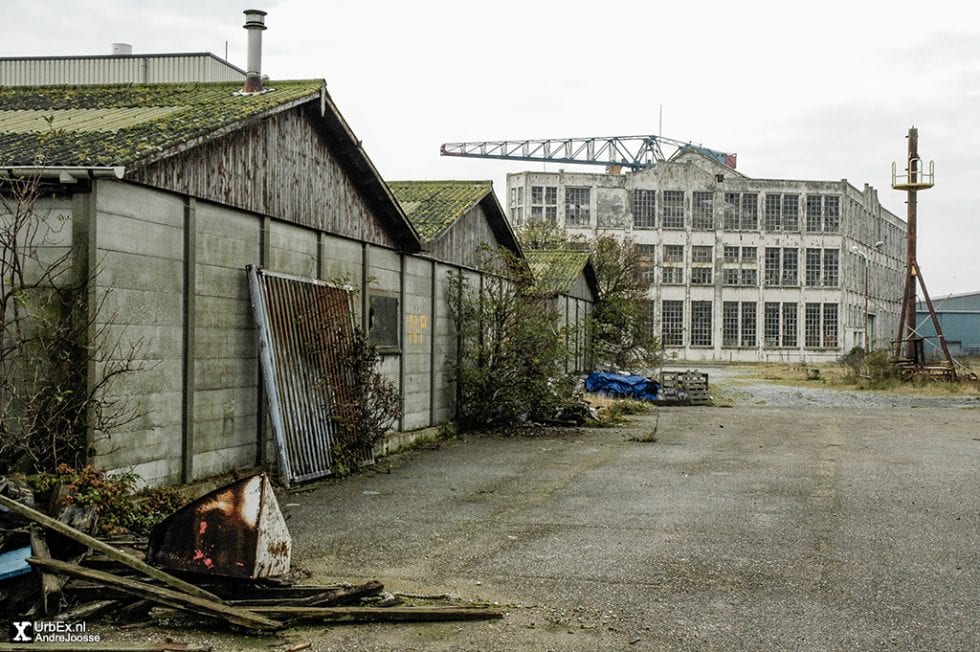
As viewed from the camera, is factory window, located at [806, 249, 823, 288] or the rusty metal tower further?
factory window, located at [806, 249, 823, 288]

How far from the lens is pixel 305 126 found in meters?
12.5

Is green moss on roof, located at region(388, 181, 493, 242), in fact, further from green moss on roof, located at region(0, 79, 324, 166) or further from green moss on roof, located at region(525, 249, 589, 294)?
green moss on roof, located at region(525, 249, 589, 294)

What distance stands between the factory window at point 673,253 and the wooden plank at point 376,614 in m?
63.8

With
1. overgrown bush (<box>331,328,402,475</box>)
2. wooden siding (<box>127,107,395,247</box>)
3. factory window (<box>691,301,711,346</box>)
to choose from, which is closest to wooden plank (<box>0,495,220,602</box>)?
wooden siding (<box>127,107,395,247</box>)

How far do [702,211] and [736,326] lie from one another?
8.16 m

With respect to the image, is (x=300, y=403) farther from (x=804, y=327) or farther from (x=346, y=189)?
(x=804, y=327)

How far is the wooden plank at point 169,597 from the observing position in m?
5.63

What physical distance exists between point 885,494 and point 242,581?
7.80 metres

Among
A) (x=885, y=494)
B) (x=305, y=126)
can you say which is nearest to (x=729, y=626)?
(x=885, y=494)

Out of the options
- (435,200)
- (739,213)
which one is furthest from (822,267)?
(435,200)

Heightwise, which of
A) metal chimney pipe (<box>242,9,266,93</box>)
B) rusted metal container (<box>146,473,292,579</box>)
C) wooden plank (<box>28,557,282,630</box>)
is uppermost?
metal chimney pipe (<box>242,9,266,93</box>)

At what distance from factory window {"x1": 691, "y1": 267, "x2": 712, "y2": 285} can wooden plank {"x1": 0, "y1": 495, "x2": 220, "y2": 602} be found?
64440 mm

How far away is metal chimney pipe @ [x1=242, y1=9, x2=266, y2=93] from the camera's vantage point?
12.4m

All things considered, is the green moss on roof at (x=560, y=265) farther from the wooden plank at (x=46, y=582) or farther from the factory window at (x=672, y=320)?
the factory window at (x=672, y=320)
